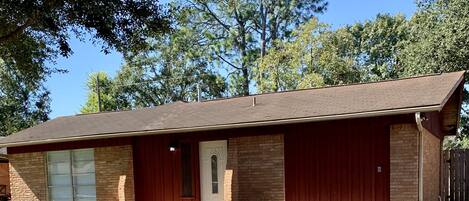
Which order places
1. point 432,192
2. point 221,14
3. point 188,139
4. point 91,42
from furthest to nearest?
1. point 221,14
2. point 188,139
3. point 432,192
4. point 91,42

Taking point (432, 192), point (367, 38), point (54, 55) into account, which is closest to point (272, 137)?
point (432, 192)

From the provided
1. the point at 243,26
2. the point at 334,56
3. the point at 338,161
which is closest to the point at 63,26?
the point at 338,161

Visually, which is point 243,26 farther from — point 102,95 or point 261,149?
point 261,149

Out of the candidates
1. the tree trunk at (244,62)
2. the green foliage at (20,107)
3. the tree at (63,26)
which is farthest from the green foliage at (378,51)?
the green foliage at (20,107)

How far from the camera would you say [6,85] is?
24734mm

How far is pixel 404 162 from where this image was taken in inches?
324

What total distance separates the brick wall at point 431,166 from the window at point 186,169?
5.31 metres

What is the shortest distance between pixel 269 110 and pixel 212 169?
203 centimetres

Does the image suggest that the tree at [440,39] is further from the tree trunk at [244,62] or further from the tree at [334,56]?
the tree trunk at [244,62]

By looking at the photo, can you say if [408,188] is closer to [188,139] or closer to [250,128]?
[250,128]

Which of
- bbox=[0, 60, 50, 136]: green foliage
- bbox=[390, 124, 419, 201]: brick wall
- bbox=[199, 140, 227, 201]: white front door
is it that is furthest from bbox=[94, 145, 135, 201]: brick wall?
bbox=[0, 60, 50, 136]: green foliage

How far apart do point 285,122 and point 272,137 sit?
958mm

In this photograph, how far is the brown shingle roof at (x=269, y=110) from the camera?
825 cm

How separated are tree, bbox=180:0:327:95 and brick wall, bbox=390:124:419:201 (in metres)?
19.4
